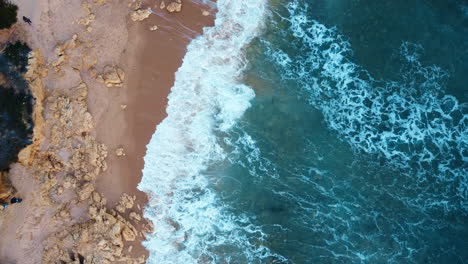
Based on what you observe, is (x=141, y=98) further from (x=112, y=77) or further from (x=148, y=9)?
(x=148, y=9)

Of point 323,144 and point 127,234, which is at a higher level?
point 323,144

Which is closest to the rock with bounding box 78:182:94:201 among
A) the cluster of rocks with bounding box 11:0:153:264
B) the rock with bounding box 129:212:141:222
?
the cluster of rocks with bounding box 11:0:153:264

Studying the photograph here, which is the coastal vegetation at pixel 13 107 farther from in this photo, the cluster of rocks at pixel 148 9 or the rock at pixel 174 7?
the rock at pixel 174 7

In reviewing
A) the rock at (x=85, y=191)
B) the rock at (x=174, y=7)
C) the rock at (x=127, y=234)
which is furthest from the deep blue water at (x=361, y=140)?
the rock at (x=85, y=191)

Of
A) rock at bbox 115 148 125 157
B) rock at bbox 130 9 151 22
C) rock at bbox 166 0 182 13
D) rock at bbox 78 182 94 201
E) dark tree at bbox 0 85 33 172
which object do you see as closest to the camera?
dark tree at bbox 0 85 33 172

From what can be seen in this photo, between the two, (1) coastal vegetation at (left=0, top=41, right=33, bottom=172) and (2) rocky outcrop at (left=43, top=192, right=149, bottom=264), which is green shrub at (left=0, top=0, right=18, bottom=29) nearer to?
(1) coastal vegetation at (left=0, top=41, right=33, bottom=172)

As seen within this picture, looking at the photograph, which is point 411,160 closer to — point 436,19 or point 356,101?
point 356,101

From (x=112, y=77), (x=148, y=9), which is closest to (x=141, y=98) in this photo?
(x=112, y=77)
